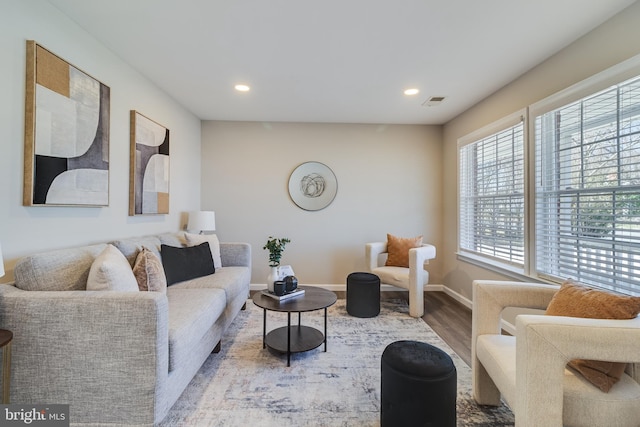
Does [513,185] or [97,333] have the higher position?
[513,185]

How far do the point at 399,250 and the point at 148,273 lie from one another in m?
2.86

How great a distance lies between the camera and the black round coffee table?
214 cm

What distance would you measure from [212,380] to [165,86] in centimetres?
288

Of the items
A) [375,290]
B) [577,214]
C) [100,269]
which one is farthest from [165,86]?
[577,214]

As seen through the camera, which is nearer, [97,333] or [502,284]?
[97,333]

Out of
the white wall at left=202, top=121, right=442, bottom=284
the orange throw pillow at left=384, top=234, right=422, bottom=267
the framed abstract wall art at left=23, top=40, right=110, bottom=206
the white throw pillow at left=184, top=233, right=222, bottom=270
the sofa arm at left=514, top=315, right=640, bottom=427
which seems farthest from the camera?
the white wall at left=202, top=121, right=442, bottom=284

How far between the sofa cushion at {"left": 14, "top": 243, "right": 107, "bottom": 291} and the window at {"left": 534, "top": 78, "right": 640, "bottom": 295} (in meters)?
3.47

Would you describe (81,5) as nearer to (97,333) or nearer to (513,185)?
(97,333)

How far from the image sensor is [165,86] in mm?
2971

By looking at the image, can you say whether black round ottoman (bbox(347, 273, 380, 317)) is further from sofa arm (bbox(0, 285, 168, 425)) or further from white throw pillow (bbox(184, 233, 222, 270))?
sofa arm (bbox(0, 285, 168, 425))

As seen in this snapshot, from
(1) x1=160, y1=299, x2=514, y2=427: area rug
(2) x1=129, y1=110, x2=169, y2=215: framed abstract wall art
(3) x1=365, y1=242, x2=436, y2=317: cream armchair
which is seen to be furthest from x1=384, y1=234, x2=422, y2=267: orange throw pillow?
(2) x1=129, y1=110, x2=169, y2=215: framed abstract wall art

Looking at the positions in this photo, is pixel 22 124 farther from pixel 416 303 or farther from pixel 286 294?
pixel 416 303

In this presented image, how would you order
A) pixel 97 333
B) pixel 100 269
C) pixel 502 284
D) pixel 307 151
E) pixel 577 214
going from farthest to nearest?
pixel 307 151
pixel 577 214
pixel 502 284
pixel 100 269
pixel 97 333

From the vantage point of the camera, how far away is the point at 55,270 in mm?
1622
